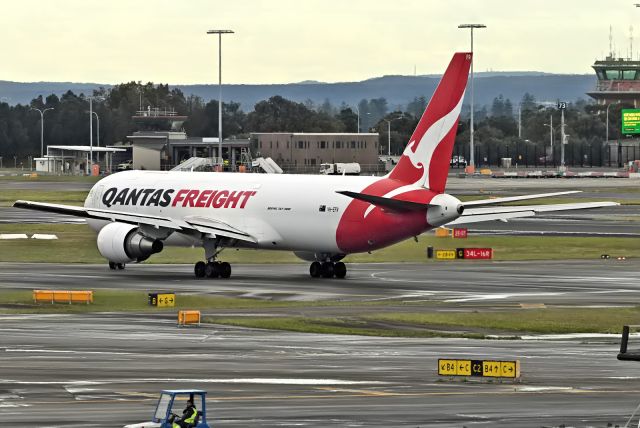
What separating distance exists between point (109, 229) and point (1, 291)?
9562 mm

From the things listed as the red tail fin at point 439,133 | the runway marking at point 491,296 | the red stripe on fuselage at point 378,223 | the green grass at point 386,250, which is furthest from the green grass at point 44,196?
the runway marking at point 491,296

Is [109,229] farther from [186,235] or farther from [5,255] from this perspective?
[5,255]

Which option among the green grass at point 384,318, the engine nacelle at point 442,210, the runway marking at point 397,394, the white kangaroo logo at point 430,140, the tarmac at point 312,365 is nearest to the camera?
the tarmac at point 312,365

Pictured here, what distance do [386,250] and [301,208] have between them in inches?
849

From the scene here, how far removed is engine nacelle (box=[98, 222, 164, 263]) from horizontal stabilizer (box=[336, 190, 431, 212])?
37.4 ft

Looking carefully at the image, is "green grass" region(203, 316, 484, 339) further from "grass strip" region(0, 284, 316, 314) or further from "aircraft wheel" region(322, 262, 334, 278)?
"aircraft wheel" region(322, 262, 334, 278)

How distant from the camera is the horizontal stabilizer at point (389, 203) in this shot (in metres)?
65.5

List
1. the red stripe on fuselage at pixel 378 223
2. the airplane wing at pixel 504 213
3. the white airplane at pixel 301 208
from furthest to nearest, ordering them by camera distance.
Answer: the airplane wing at pixel 504 213 < the white airplane at pixel 301 208 < the red stripe on fuselage at pixel 378 223

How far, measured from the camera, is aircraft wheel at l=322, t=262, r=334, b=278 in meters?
74.4

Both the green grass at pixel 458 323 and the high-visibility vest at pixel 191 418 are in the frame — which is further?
the green grass at pixel 458 323

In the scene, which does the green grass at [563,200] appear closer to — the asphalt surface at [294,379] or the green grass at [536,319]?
the green grass at [536,319]

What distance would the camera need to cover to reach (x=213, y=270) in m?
74.1

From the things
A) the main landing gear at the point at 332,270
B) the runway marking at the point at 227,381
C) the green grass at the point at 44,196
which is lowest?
the runway marking at the point at 227,381

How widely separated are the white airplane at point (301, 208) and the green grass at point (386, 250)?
9155mm
